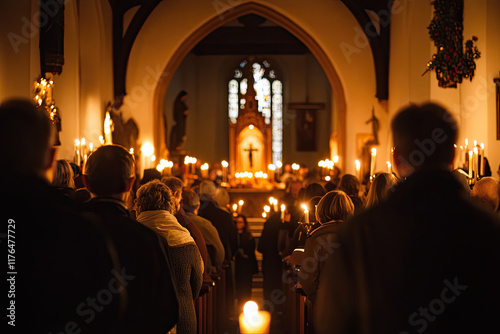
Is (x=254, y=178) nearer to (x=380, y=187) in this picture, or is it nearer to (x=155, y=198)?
(x=380, y=187)

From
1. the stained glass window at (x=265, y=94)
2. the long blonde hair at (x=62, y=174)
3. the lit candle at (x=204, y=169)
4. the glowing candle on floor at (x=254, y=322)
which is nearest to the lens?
the glowing candle on floor at (x=254, y=322)

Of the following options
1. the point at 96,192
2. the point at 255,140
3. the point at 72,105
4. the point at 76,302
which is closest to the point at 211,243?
the point at 96,192

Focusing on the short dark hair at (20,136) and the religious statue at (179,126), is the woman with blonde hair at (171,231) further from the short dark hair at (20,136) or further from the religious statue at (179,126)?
the religious statue at (179,126)

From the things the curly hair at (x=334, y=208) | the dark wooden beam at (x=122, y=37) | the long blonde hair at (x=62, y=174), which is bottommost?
the curly hair at (x=334, y=208)

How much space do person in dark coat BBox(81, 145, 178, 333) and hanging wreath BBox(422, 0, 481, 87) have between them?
18.9 feet

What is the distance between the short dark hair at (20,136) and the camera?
1.92m

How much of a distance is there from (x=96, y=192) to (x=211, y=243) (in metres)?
3.80

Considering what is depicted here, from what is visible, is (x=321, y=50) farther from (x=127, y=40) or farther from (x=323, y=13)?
(x=127, y=40)

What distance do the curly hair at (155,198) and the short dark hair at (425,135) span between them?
2.17m

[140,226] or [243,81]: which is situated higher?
[243,81]

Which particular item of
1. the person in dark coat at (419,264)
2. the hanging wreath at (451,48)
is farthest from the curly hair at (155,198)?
the hanging wreath at (451,48)

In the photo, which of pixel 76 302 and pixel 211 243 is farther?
pixel 211 243

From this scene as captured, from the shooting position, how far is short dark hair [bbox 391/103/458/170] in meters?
2.05

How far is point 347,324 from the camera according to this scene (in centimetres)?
199
